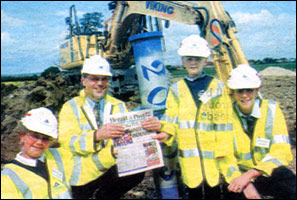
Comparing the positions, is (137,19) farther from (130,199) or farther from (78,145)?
(78,145)

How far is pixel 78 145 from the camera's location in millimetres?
2396

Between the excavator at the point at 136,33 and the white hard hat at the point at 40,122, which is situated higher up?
the excavator at the point at 136,33

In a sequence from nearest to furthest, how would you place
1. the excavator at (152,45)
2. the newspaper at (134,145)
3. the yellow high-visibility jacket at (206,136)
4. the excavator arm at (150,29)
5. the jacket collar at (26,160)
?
1. the jacket collar at (26,160)
2. the newspaper at (134,145)
3. the yellow high-visibility jacket at (206,136)
4. the excavator at (152,45)
5. the excavator arm at (150,29)

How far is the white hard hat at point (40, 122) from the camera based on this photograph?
1.91m

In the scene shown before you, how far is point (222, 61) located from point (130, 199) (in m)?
2.62

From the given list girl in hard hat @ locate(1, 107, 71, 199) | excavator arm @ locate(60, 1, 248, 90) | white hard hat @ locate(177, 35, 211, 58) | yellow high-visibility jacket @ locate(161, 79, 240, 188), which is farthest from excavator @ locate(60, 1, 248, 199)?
girl in hard hat @ locate(1, 107, 71, 199)

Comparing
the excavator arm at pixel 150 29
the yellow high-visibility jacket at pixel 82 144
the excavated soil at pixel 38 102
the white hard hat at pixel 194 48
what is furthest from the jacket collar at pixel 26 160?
the excavated soil at pixel 38 102

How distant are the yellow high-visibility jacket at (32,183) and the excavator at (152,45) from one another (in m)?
1.40

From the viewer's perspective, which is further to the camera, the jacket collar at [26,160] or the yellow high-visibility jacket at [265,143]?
the yellow high-visibility jacket at [265,143]

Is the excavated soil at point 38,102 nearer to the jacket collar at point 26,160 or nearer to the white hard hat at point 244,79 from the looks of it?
the white hard hat at point 244,79

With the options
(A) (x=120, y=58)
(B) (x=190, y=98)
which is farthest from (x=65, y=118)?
(A) (x=120, y=58)

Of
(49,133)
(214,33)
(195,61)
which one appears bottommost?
(49,133)

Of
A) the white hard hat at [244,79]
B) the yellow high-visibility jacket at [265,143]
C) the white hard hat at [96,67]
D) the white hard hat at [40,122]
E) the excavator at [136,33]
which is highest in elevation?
the excavator at [136,33]

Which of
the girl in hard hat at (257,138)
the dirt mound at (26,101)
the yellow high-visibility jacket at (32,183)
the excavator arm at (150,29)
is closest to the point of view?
the yellow high-visibility jacket at (32,183)
